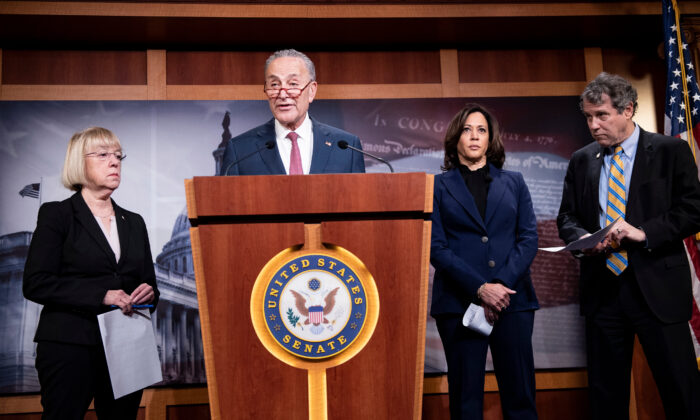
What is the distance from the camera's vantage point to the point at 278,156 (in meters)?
2.21

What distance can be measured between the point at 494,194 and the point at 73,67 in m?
2.71

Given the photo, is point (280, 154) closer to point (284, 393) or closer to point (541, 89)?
point (284, 393)

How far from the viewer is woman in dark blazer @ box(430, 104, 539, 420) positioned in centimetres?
241

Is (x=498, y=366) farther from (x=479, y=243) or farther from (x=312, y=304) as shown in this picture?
(x=312, y=304)

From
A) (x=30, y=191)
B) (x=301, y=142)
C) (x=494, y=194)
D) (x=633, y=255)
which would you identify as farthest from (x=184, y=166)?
(x=633, y=255)

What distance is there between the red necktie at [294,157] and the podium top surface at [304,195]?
57cm

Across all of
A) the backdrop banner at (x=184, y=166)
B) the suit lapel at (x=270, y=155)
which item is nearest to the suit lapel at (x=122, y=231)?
the suit lapel at (x=270, y=155)

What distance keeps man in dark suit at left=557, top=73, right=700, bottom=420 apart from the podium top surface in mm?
1186

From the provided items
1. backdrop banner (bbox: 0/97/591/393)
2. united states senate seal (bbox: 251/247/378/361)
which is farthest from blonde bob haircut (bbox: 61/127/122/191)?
→ backdrop banner (bbox: 0/97/591/393)

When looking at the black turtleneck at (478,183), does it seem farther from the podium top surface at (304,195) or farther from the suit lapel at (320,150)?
the podium top surface at (304,195)

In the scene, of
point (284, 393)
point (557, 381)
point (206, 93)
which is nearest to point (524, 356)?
point (284, 393)

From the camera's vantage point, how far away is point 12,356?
135 inches

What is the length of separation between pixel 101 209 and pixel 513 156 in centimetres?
246

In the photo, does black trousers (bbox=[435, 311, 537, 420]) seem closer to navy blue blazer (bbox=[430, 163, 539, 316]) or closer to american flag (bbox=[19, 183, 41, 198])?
navy blue blazer (bbox=[430, 163, 539, 316])
